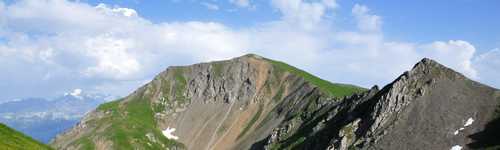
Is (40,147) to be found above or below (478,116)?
below

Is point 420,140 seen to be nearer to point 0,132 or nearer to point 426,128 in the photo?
point 426,128

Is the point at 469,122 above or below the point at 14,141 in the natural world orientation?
above

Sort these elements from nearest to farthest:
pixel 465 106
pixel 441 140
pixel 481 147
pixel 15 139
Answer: pixel 15 139 → pixel 481 147 → pixel 441 140 → pixel 465 106

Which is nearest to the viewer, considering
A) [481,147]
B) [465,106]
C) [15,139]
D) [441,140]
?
[15,139]

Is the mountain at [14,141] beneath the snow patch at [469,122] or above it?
beneath

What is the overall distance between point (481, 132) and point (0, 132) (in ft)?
411

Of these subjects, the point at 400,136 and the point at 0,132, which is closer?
the point at 0,132

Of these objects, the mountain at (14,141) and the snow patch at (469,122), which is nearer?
the mountain at (14,141)

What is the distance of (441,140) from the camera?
607 feet

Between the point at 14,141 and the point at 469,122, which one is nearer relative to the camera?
the point at 14,141

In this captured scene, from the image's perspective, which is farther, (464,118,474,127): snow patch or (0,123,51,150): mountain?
(464,118,474,127): snow patch

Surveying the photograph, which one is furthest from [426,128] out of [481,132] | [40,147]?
[40,147]

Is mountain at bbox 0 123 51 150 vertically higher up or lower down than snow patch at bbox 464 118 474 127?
lower down

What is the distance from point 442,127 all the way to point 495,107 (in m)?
16.9
